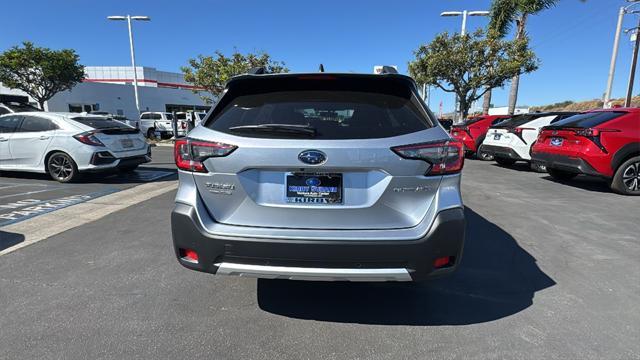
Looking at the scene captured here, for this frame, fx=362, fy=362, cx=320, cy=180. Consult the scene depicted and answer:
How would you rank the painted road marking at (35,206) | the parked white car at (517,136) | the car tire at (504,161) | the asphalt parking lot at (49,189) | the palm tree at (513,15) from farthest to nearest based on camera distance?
the palm tree at (513,15) → the car tire at (504,161) → the parked white car at (517,136) → the asphalt parking lot at (49,189) → the painted road marking at (35,206)

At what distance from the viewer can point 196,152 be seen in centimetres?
237

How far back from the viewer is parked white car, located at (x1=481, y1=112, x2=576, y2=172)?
382 inches

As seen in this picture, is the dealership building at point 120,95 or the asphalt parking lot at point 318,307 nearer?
the asphalt parking lot at point 318,307

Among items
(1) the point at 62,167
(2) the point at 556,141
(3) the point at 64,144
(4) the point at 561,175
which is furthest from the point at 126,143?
(4) the point at 561,175

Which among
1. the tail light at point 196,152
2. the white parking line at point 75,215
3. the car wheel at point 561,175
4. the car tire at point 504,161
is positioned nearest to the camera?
the tail light at point 196,152

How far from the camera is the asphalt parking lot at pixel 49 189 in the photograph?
18.3ft

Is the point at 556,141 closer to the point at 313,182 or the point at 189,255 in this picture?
the point at 313,182

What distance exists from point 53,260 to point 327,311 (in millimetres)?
2914

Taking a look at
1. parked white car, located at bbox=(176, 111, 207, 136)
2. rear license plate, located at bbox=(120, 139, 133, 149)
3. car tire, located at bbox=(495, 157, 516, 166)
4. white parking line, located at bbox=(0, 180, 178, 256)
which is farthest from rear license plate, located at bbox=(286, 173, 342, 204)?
car tire, located at bbox=(495, 157, 516, 166)

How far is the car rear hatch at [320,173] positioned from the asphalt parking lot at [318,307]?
0.83 metres

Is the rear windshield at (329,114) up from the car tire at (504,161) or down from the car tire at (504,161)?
up

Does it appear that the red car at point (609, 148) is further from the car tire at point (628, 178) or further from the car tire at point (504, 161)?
the car tire at point (504, 161)

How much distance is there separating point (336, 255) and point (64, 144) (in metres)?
7.66

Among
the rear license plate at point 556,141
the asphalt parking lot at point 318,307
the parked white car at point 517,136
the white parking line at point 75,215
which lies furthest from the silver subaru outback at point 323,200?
the parked white car at point 517,136
